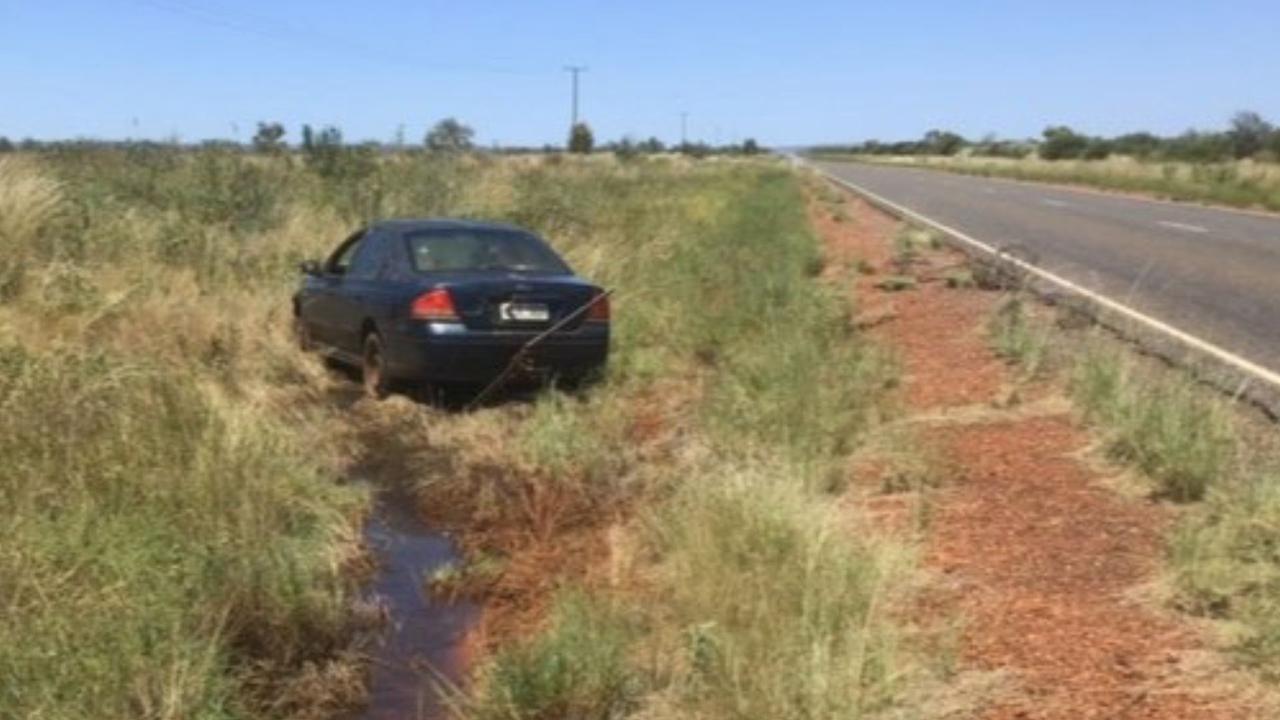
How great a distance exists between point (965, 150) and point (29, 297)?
15308 cm

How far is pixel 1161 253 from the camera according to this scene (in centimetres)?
1922

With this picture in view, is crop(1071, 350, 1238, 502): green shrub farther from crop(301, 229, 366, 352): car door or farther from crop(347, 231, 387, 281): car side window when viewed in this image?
crop(301, 229, 366, 352): car door

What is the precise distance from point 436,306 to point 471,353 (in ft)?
1.38

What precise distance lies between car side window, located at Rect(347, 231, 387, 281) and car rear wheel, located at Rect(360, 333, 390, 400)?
56cm

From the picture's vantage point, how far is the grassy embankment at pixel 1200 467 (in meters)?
5.06

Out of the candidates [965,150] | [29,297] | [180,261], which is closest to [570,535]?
[29,297]

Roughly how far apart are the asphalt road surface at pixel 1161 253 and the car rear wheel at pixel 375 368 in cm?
612

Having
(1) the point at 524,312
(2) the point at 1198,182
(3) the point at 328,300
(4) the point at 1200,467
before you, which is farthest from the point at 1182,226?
(2) the point at 1198,182

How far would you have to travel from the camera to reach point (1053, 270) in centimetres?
1705

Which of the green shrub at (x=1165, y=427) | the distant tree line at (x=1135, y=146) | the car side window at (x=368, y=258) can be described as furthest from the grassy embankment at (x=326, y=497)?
the distant tree line at (x=1135, y=146)

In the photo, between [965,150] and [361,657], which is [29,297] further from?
[965,150]

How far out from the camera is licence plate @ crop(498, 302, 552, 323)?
10906 millimetres

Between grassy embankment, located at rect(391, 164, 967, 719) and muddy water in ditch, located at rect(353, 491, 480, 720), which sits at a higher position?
grassy embankment, located at rect(391, 164, 967, 719)

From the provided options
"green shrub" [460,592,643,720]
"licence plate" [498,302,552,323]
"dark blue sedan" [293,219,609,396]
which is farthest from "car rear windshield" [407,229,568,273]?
"green shrub" [460,592,643,720]
